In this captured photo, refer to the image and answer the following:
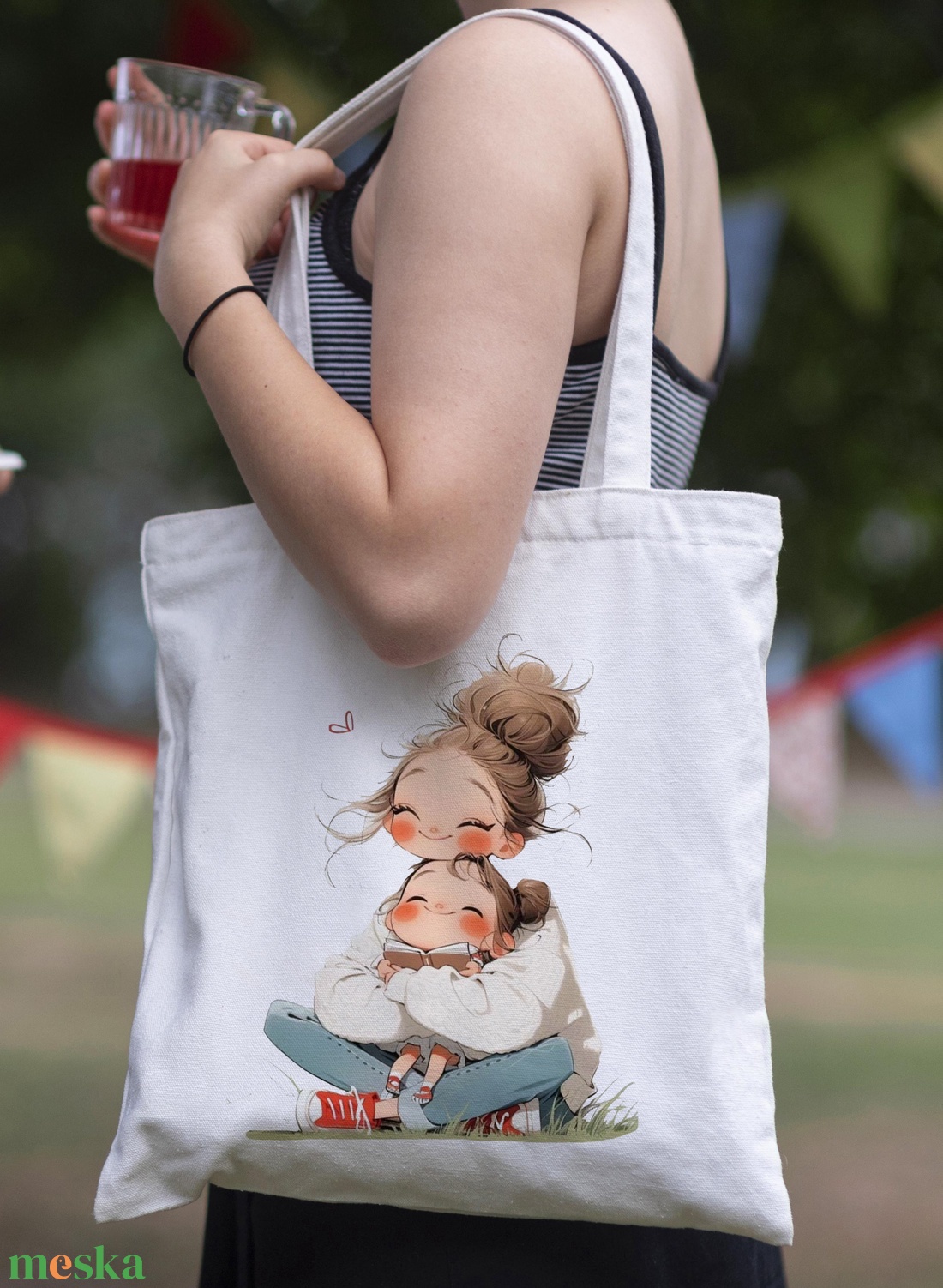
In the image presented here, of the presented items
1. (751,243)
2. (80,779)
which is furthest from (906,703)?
(80,779)

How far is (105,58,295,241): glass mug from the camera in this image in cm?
103

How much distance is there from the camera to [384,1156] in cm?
72

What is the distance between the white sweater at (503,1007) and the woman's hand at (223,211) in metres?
0.41

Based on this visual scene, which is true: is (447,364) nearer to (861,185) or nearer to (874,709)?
(874,709)

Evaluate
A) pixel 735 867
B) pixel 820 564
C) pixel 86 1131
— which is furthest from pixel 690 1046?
pixel 820 564

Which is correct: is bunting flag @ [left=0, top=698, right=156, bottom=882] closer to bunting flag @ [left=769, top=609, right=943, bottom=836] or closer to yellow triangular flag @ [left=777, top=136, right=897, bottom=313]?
bunting flag @ [left=769, top=609, right=943, bottom=836]

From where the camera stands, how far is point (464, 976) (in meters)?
0.71

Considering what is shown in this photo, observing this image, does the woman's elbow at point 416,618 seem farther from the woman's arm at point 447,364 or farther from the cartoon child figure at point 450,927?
the cartoon child figure at point 450,927

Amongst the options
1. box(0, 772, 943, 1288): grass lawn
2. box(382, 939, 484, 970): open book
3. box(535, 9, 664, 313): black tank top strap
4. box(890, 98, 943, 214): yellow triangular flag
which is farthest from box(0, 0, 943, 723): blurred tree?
box(382, 939, 484, 970): open book

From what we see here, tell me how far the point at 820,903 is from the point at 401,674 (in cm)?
419

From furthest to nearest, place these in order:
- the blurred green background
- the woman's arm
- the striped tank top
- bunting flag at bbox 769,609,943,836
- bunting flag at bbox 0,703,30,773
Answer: the blurred green background < bunting flag at bbox 769,609,943,836 < bunting flag at bbox 0,703,30,773 < the striped tank top < the woman's arm

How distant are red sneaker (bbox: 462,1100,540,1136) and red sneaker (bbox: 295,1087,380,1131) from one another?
2.2 inches

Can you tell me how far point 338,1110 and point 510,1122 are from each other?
0.32 ft

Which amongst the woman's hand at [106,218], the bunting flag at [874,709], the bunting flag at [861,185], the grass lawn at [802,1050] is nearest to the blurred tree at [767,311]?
the bunting flag at [861,185]
